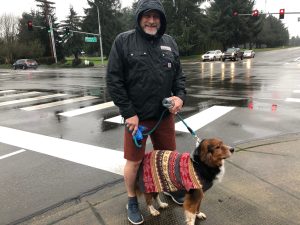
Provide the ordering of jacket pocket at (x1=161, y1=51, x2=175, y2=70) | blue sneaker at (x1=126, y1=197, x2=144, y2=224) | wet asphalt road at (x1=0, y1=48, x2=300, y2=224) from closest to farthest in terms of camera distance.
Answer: jacket pocket at (x1=161, y1=51, x2=175, y2=70)
blue sneaker at (x1=126, y1=197, x2=144, y2=224)
wet asphalt road at (x1=0, y1=48, x2=300, y2=224)

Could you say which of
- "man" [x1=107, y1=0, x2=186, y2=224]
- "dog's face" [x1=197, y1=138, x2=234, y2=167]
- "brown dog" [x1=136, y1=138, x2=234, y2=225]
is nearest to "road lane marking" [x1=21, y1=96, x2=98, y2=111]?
"man" [x1=107, y1=0, x2=186, y2=224]

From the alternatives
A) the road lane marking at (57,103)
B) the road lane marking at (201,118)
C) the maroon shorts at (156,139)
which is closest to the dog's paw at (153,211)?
the maroon shorts at (156,139)

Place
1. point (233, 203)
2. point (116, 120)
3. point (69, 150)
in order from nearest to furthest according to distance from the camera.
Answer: point (233, 203) < point (69, 150) < point (116, 120)

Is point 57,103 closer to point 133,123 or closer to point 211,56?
point 133,123

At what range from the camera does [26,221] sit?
143 inches

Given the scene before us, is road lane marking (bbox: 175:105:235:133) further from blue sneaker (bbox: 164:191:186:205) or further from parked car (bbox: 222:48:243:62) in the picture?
parked car (bbox: 222:48:243:62)

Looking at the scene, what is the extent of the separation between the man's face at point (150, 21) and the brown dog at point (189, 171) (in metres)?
1.18

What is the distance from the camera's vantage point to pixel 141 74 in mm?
3258

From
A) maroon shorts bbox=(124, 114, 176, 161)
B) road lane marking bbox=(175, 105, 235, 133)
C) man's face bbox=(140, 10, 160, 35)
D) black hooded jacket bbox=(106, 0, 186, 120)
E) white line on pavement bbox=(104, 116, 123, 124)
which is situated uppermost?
man's face bbox=(140, 10, 160, 35)

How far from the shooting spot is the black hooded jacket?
323 cm

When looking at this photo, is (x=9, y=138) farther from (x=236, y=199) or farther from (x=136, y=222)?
(x=236, y=199)

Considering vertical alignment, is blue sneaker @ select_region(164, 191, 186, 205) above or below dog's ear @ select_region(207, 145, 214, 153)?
below

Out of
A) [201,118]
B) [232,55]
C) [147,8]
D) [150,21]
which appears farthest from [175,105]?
[232,55]

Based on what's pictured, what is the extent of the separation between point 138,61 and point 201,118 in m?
5.05
